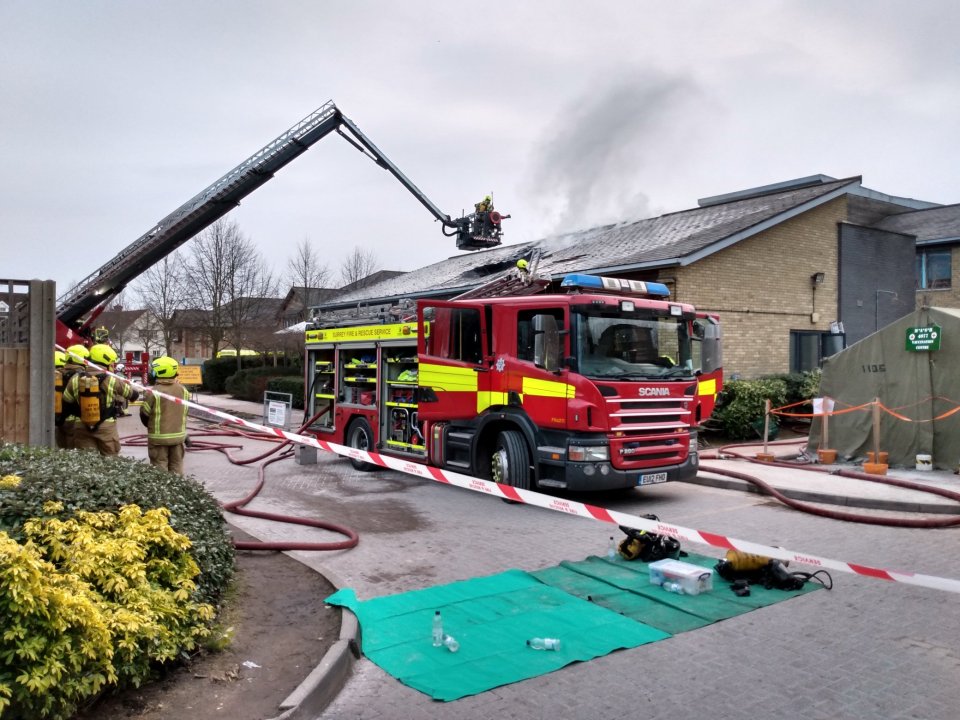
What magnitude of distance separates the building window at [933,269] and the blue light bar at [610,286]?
20459mm

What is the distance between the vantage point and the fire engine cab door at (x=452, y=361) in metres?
10.4

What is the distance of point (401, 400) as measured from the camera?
12.4 meters

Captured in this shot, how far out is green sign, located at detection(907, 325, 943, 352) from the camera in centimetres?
1223

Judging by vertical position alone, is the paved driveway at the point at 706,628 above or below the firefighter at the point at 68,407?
below

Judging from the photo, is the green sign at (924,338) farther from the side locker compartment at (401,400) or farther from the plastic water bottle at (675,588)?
the plastic water bottle at (675,588)

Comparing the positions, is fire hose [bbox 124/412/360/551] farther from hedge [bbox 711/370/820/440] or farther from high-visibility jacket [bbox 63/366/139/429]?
hedge [bbox 711/370/820/440]

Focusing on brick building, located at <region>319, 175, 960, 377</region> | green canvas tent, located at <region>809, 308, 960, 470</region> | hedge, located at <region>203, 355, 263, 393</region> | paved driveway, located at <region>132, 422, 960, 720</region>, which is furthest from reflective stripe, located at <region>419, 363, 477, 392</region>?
hedge, located at <region>203, 355, 263, 393</region>

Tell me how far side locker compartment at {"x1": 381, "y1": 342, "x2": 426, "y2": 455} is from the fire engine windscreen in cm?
325

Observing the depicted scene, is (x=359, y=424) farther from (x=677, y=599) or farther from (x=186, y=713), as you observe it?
(x=186, y=713)

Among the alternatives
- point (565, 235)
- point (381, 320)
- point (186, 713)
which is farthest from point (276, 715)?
point (565, 235)

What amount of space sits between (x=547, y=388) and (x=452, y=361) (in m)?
1.86

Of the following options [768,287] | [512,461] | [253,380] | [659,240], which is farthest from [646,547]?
[253,380]

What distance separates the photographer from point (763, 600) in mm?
6176

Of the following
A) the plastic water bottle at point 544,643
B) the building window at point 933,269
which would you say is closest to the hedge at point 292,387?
the plastic water bottle at point 544,643
